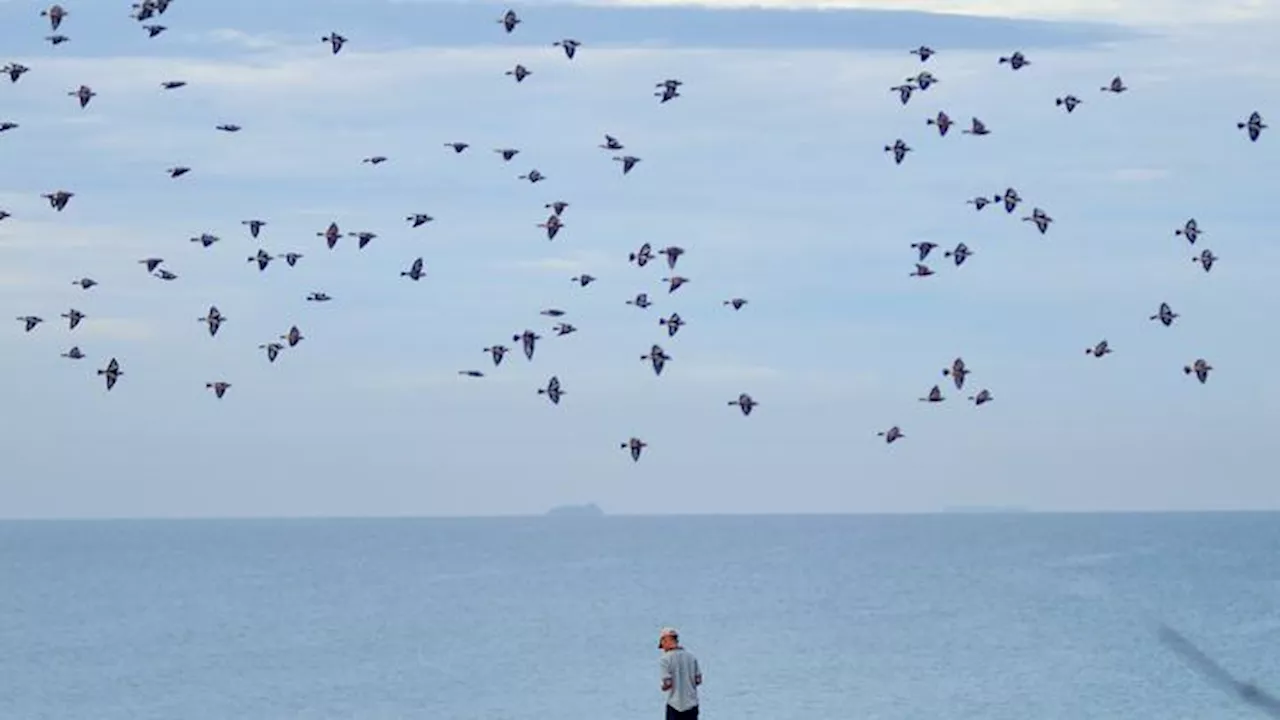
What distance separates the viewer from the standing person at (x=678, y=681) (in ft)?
133

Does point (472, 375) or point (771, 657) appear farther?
point (771, 657)

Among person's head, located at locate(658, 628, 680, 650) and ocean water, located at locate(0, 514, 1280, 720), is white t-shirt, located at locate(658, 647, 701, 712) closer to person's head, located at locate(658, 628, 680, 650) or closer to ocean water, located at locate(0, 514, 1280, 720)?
person's head, located at locate(658, 628, 680, 650)

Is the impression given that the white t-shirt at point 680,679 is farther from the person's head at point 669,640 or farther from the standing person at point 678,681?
the person's head at point 669,640

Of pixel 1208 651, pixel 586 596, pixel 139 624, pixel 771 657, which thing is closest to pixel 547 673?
pixel 771 657

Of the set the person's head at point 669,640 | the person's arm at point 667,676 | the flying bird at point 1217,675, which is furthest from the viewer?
the flying bird at point 1217,675

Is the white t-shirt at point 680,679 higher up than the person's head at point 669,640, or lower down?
lower down

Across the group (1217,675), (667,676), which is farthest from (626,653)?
(667,676)

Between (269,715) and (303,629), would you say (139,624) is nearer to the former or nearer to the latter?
(303,629)

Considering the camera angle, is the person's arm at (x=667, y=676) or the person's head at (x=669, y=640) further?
the person's arm at (x=667, y=676)

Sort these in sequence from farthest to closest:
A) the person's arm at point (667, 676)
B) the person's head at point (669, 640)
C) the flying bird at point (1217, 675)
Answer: the flying bird at point (1217, 675), the person's arm at point (667, 676), the person's head at point (669, 640)

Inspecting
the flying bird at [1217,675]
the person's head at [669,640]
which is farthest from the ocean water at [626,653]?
the person's head at [669,640]

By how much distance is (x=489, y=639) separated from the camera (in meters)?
141

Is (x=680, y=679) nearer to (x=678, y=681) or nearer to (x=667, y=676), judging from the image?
(x=678, y=681)

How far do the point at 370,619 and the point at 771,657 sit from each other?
43902 millimetres
